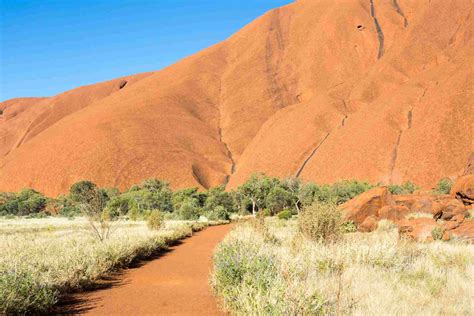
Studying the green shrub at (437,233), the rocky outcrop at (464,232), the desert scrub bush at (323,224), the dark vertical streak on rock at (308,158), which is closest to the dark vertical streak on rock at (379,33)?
the dark vertical streak on rock at (308,158)

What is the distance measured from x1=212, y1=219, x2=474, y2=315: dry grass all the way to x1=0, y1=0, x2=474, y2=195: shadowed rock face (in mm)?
50153

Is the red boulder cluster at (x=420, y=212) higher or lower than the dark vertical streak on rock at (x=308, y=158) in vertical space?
lower

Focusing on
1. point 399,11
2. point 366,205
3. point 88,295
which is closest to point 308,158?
point 366,205

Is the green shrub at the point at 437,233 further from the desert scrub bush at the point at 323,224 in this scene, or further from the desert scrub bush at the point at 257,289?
the desert scrub bush at the point at 257,289

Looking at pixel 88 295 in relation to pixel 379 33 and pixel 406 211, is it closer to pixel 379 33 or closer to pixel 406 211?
pixel 406 211

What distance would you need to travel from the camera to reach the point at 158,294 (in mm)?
8406

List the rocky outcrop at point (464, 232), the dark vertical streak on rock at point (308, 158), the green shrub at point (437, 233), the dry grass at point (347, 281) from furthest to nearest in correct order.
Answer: the dark vertical streak on rock at point (308, 158) < the rocky outcrop at point (464, 232) < the green shrub at point (437, 233) < the dry grass at point (347, 281)

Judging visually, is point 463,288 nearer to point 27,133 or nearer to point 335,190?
point 335,190

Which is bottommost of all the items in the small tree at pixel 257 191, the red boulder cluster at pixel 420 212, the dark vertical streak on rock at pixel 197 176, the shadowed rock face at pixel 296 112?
the red boulder cluster at pixel 420 212

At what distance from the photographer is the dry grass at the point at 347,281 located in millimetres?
5672

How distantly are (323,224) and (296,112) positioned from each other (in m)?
71.1

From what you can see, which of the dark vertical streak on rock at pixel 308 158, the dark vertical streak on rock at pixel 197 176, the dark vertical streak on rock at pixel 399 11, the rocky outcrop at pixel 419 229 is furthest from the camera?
the dark vertical streak on rock at pixel 399 11

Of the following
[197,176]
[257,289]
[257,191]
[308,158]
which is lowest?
[257,289]

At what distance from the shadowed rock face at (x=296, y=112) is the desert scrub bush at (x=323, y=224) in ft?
157
